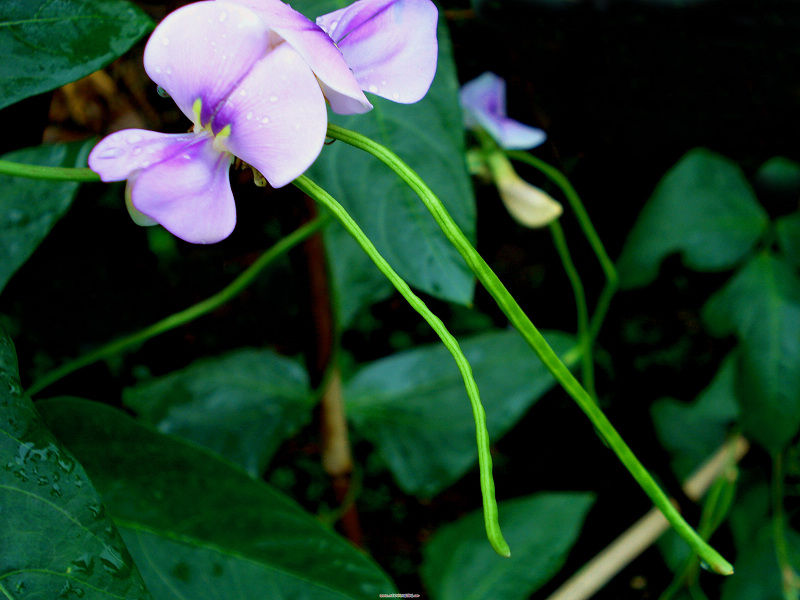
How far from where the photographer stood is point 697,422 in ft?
2.62

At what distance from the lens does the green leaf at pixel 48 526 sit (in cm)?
17

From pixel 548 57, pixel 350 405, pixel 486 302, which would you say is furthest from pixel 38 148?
pixel 486 302

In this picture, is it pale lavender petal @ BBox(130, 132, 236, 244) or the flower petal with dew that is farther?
the flower petal with dew

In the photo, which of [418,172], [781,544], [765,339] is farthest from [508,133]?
[781,544]

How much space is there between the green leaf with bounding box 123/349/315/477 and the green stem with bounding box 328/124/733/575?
1.36 ft

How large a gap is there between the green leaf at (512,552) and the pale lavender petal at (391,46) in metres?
0.56

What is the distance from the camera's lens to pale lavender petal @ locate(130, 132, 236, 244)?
16 centimetres

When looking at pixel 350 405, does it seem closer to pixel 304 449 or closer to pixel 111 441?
pixel 304 449

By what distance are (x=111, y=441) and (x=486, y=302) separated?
598mm

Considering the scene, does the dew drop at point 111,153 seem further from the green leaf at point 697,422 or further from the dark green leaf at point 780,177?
the green leaf at point 697,422

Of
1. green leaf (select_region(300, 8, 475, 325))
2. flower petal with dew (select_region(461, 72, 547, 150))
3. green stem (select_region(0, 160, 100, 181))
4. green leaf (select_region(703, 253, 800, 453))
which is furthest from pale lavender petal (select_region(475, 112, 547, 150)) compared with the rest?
green stem (select_region(0, 160, 100, 181))

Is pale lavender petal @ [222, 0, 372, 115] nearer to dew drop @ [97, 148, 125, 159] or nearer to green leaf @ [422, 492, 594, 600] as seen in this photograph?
dew drop @ [97, 148, 125, 159]

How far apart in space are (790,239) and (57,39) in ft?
2.01

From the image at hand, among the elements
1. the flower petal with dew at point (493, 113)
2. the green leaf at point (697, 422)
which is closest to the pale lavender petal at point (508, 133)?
the flower petal with dew at point (493, 113)
